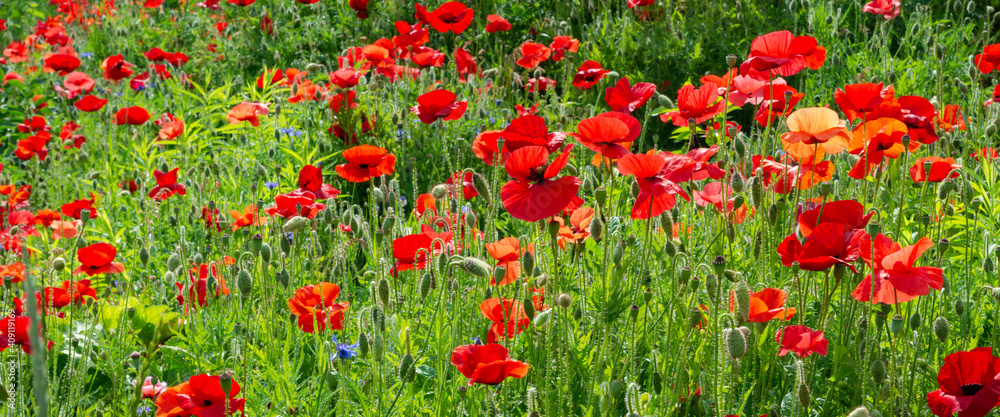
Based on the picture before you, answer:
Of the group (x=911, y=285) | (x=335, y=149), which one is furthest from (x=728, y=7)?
(x=911, y=285)

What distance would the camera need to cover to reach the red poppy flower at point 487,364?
1330 millimetres

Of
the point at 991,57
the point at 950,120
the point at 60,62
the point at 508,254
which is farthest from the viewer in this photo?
the point at 60,62

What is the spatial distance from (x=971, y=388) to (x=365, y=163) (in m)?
1.51

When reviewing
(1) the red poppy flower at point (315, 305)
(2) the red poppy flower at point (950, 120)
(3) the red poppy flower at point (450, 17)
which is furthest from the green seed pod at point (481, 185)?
(3) the red poppy flower at point (450, 17)

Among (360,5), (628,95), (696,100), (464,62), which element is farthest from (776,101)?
(360,5)

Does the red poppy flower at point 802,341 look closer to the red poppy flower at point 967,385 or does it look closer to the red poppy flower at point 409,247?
the red poppy flower at point 967,385

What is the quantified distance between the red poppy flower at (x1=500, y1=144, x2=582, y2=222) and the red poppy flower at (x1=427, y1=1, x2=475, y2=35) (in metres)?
2.40

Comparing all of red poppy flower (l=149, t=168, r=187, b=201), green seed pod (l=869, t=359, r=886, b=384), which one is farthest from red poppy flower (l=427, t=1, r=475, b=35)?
green seed pod (l=869, t=359, r=886, b=384)

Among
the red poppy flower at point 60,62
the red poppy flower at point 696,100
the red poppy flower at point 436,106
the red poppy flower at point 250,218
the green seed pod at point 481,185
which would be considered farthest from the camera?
the red poppy flower at point 60,62

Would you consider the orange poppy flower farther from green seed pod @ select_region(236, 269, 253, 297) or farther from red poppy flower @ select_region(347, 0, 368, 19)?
red poppy flower @ select_region(347, 0, 368, 19)

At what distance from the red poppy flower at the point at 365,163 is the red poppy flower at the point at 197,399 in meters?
0.88

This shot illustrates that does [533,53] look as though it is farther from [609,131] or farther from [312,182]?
[609,131]

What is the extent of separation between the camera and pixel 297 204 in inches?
84.0

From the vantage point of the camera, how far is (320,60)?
19.8ft
